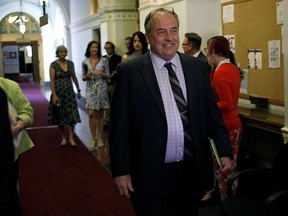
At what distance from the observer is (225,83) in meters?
3.71

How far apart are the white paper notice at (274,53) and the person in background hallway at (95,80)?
2.86 m

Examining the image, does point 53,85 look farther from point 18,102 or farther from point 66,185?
point 18,102

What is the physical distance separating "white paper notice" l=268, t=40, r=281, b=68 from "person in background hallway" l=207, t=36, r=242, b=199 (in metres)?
0.59

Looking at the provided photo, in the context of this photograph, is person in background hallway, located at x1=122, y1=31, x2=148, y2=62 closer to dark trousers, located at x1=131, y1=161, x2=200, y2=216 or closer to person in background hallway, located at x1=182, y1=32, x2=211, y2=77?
person in background hallway, located at x1=182, y1=32, x2=211, y2=77

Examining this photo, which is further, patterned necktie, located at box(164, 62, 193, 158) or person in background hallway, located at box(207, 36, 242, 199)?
person in background hallway, located at box(207, 36, 242, 199)

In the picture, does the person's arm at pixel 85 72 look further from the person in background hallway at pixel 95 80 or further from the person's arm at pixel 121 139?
the person's arm at pixel 121 139

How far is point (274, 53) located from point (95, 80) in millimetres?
3072

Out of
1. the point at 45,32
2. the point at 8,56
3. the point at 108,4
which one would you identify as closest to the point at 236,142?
the point at 108,4

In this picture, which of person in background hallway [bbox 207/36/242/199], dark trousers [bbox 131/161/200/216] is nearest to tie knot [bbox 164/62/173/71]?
dark trousers [bbox 131/161/200/216]

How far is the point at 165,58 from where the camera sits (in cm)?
250

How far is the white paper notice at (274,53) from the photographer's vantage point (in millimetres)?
4270

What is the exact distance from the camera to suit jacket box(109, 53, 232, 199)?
7.98 feet

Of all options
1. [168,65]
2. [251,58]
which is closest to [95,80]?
[251,58]

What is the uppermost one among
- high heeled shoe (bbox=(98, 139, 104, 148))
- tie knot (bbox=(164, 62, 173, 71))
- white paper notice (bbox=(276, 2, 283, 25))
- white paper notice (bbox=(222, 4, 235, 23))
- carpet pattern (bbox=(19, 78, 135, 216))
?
white paper notice (bbox=(222, 4, 235, 23))
